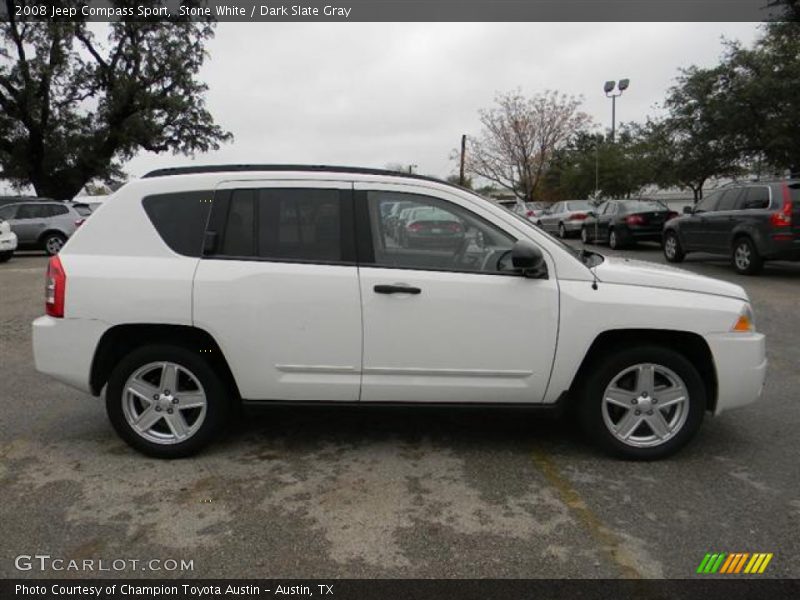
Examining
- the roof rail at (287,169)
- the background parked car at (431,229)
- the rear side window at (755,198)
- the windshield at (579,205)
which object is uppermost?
the windshield at (579,205)

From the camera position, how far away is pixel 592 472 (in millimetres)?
3816

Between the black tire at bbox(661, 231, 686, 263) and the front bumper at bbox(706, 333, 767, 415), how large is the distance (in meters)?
11.0

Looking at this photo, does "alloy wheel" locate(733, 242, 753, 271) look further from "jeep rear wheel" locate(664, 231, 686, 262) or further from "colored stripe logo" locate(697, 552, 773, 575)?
"colored stripe logo" locate(697, 552, 773, 575)

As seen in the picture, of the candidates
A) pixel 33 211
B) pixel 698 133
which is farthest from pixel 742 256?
pixel 33 211

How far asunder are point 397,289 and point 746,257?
1024 centimetres

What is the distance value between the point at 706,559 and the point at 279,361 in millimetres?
2418

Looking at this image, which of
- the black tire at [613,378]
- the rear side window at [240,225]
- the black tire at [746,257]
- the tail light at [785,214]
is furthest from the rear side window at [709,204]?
the rear side window at [240,225]

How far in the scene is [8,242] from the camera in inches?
640

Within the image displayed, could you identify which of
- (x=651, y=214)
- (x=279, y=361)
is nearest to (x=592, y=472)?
(x=279, y=361)

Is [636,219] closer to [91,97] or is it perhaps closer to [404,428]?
[404,428]

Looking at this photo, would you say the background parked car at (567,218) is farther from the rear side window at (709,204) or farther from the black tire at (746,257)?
the black tire at (746,257)

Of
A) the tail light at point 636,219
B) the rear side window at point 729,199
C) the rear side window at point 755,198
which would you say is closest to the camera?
the rear side window at point 755,198

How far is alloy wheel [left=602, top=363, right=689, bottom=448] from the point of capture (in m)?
3.88

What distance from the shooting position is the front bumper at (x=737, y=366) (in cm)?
385
